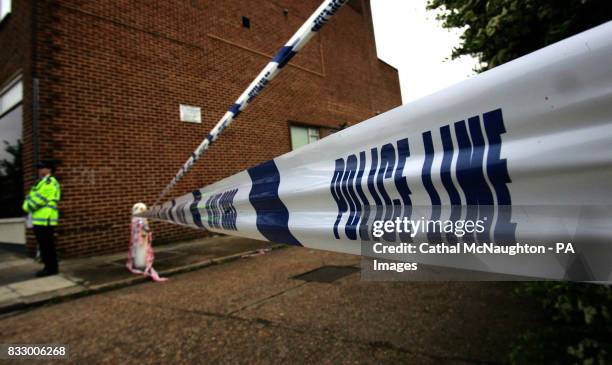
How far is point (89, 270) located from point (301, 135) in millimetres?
8428

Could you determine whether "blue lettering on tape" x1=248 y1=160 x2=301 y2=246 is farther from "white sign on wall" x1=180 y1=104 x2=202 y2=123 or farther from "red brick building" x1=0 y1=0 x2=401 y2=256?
"white sign on wall" x1=180 y1=104 x2=202 y2=123

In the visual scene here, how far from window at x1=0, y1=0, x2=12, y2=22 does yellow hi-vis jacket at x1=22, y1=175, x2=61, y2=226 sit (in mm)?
5164

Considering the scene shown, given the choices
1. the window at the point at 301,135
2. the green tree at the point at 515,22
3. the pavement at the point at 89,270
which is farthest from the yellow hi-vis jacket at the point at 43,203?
the window at the point at 301,135

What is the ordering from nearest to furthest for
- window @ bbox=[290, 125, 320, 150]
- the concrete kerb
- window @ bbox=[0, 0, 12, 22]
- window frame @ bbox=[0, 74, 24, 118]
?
the concrete kerb → window frame @ bbox=[0, 74, 24, 118] → window @ bbox=[0, 0, 12, 22] → window @ bbox=[290, 125, 320, 150]

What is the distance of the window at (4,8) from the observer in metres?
7.54

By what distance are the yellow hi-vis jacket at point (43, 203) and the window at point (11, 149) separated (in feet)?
9.94

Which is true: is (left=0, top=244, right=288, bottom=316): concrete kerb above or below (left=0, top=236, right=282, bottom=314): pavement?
below

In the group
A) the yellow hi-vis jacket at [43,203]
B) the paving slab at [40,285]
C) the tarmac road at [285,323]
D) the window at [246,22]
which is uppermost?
the window at [246,22]

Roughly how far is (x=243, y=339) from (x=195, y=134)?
6.87 meters

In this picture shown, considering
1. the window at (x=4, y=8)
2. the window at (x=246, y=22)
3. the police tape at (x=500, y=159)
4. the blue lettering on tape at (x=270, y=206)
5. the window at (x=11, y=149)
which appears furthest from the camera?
the window at (x=246, y=22)

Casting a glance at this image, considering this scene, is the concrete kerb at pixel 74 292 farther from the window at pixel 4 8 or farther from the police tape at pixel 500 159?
the window at pixel 4 8

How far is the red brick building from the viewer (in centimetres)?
640

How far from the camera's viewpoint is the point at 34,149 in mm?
6172

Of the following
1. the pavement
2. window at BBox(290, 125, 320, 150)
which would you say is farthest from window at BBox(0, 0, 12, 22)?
window at BBox(290, 125, 320, 150)
